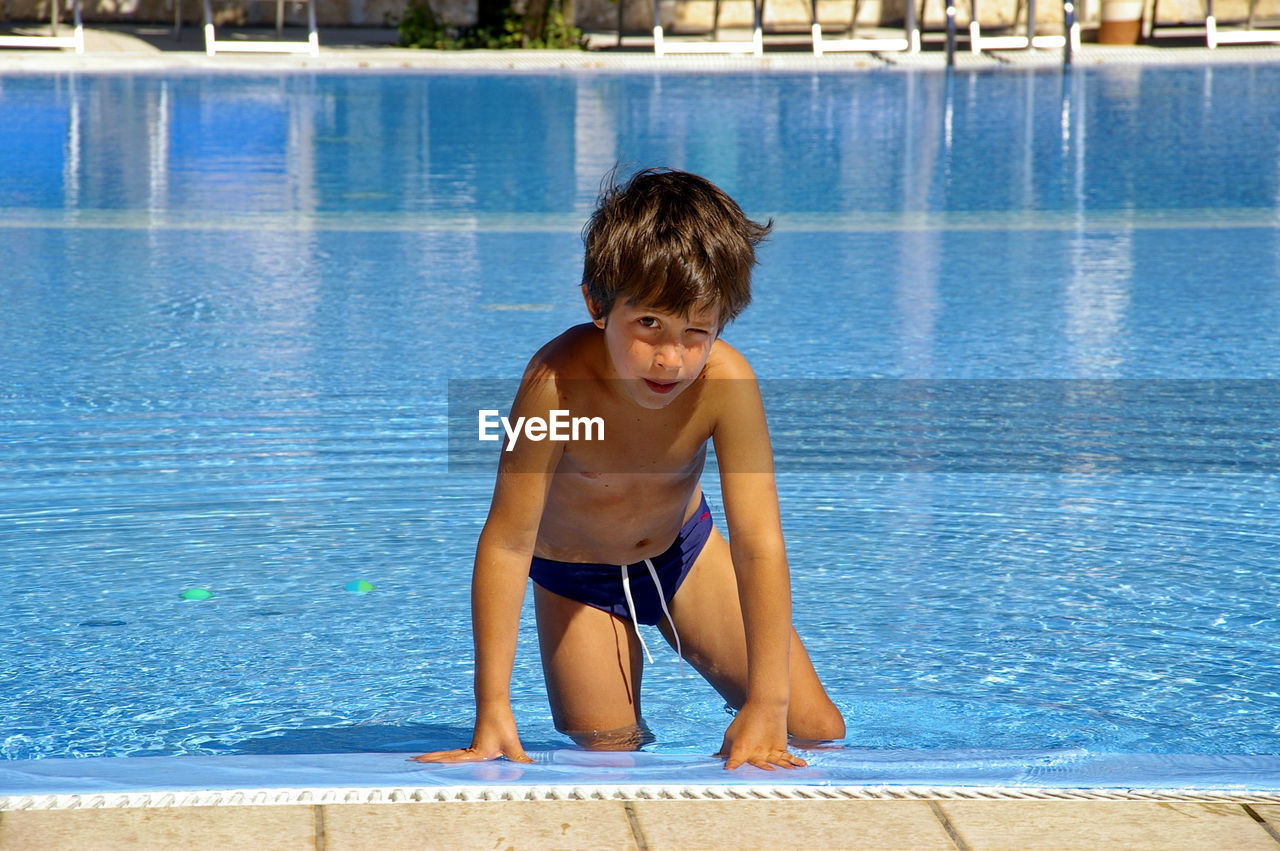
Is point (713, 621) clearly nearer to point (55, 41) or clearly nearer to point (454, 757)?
point (454, 757)

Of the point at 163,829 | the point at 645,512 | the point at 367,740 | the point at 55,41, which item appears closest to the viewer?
the point at 163,829

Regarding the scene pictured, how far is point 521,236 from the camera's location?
332 inches

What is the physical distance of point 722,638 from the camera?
269cm

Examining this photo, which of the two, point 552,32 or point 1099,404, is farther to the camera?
point 552,32

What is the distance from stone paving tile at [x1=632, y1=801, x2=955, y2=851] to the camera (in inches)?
69.9

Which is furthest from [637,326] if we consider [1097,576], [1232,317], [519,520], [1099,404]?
[1232,317]

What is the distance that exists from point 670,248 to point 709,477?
2523 mm

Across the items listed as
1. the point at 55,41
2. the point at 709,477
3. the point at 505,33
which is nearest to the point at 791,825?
the point at 709,477

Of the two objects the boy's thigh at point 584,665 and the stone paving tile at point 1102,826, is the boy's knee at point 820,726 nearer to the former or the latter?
the boy's thigh at point 584,665

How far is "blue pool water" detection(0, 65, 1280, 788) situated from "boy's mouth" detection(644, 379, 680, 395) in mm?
594

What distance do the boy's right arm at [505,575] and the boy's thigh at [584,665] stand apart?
41 centimetres

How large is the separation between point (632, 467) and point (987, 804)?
84cm

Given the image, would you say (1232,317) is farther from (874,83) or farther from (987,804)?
(874,83)

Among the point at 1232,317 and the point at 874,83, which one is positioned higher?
the point at 874,83
